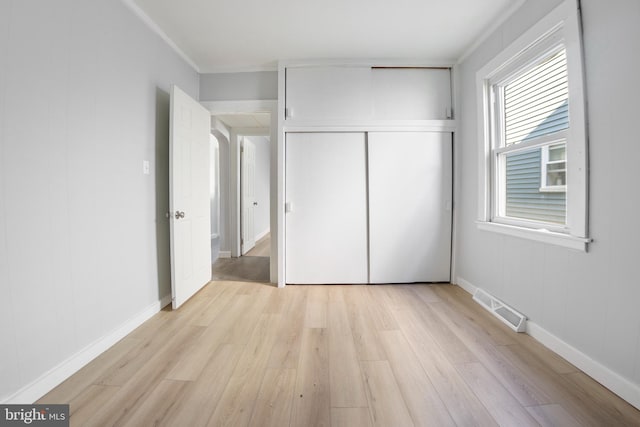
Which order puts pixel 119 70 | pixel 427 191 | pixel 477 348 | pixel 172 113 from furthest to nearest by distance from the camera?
A: pixel 427 191
pixel 172 113
pixel 119 70
pixel 477 348

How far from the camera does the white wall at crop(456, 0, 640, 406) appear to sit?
4.30ft

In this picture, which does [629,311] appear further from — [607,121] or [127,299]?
[127,299]

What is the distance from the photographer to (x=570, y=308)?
1652 millimetres

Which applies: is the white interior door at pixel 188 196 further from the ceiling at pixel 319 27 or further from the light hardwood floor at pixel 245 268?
the ceiling at pixel 319 27

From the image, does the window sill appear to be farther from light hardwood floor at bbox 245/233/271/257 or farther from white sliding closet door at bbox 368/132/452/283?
light hardwood floor at bbox 245/233/271/257

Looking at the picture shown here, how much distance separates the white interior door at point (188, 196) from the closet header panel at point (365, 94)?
3.26 feet

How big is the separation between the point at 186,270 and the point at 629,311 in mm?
3125

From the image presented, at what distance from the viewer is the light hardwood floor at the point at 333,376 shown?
1.23 m

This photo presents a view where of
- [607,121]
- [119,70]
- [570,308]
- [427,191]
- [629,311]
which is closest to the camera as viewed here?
[629,311]

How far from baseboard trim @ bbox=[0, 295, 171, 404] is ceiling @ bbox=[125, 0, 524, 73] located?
2.44 metres

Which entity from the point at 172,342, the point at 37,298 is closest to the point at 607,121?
the point at 172,342

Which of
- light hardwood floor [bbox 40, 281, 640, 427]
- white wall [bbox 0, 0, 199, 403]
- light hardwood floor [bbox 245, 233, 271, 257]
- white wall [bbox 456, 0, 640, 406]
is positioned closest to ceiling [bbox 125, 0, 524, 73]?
white wall [bbox 0, 0, 199, 403]

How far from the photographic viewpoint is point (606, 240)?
56.6 inches

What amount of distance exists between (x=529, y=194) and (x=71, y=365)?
10.9ft
